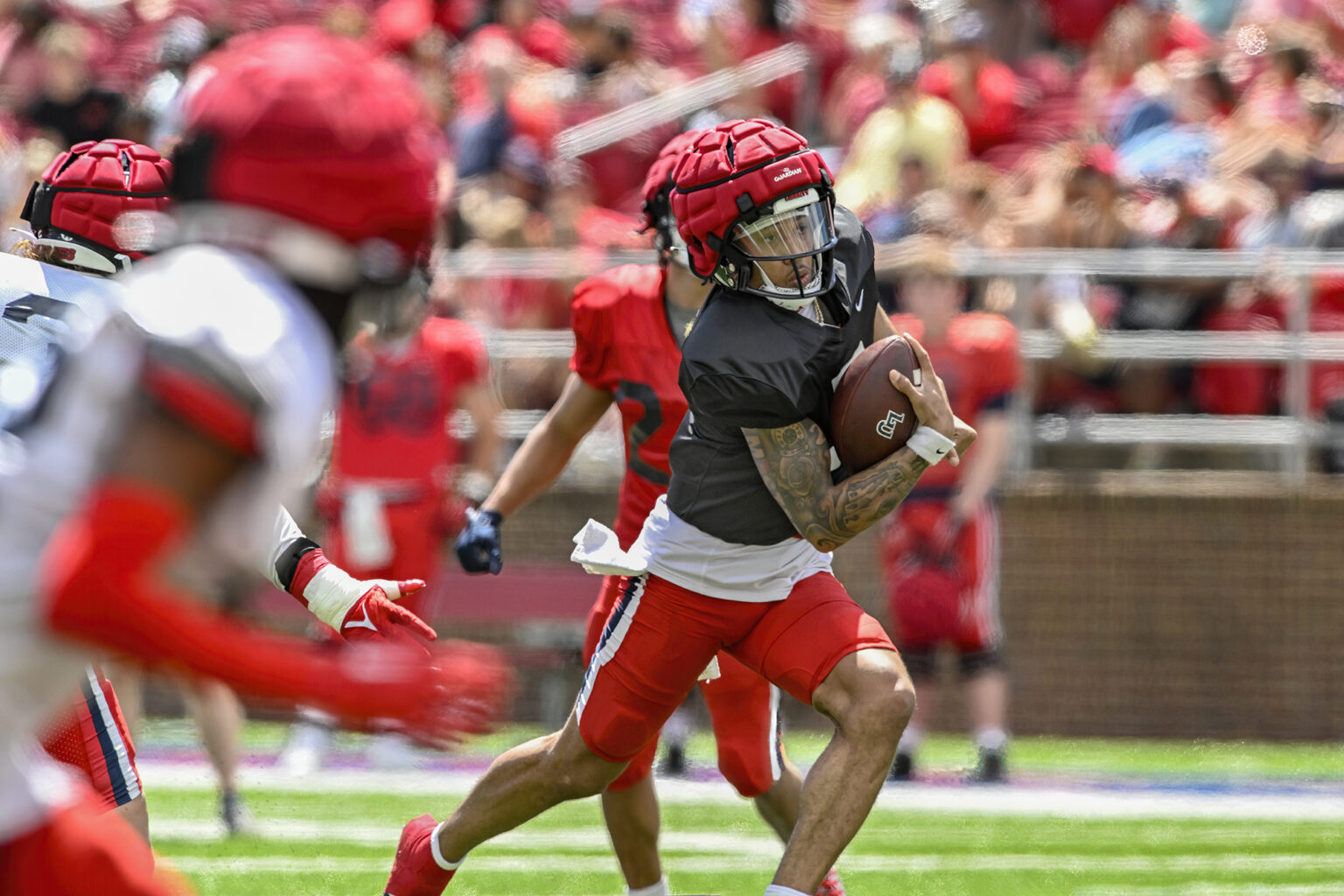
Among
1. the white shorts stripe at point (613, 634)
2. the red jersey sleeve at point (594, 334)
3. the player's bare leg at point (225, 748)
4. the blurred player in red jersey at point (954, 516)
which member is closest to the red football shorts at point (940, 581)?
the blurred player in red jersey at point (954, 516)

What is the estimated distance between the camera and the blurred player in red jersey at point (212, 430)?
83.3 inches

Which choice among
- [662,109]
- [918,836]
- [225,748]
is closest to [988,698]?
[918,836]

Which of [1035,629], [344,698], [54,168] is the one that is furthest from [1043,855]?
[344,698]

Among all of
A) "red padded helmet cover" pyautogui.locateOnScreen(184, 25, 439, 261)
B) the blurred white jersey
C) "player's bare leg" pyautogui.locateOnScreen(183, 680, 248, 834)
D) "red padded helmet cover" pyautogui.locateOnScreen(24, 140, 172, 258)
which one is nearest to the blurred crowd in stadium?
"player's bare leg" pyautogui.locateOnScreen(183, 680, 248, 834)

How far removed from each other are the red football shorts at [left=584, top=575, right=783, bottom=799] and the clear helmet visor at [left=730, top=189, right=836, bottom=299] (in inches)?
35.8

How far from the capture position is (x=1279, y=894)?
5051 mm

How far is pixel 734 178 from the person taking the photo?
13.1ft

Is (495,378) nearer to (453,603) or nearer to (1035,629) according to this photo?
(453,603)

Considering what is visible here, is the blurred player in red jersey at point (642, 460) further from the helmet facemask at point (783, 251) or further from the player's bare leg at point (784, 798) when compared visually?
the helmet facemask at point (783, 251)

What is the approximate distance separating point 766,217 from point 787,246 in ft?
0.25

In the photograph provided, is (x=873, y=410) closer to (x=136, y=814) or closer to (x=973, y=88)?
(x=136, y=814)

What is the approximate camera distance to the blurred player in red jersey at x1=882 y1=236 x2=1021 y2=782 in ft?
Result: 25.2

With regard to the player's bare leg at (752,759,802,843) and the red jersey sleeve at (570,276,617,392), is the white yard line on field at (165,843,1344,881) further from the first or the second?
the red jersey sleeve at (570,276,617,392)

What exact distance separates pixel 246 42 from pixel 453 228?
6982 millimetres
